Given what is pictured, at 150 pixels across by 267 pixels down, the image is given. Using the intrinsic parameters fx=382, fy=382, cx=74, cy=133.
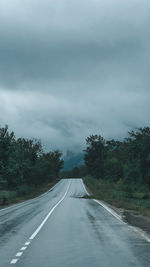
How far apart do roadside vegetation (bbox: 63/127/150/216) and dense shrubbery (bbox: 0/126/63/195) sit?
39.1ft

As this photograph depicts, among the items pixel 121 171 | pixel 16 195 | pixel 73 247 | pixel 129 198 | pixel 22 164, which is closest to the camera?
pixel 73 247

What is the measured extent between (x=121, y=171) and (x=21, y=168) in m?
55.0

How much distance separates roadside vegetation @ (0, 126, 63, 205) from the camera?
141 feet

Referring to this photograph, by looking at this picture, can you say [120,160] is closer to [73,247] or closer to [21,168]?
[21,168]

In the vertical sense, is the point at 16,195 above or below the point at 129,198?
above

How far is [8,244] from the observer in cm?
1216

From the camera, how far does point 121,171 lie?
122250mm

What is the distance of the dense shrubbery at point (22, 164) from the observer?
43062mm

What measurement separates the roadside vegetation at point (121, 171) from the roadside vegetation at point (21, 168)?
11.7m

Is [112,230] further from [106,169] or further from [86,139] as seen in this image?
[86,139]

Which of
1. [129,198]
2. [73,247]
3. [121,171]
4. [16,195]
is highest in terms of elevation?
[121,171]

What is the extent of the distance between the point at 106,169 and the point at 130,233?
118868mm

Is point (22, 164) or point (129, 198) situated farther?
point (22, 164)

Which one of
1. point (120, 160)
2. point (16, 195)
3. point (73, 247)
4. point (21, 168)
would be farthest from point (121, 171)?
point (73, 247)
